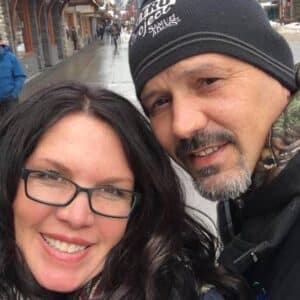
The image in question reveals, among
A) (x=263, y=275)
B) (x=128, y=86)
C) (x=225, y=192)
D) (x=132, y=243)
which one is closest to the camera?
(x=263, y=275)

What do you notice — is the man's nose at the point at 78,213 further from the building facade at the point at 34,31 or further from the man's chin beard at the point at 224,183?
the building facade at the point at 34,31

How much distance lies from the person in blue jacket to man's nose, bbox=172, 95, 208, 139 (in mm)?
6326

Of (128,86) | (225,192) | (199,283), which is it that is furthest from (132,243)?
(128,86)

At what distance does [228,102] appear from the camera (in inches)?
68.2

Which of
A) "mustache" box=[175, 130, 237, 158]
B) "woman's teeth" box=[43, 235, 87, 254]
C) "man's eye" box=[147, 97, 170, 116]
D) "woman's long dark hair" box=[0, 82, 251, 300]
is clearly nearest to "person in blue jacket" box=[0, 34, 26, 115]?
"woman's long dark hair" box=[0, 82, 251, 300]

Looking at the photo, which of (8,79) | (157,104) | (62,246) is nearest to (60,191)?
(62,246)

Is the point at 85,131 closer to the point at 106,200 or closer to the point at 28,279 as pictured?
the point at 106,200

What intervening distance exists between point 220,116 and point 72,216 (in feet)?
2.00

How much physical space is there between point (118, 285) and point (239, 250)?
517 mm

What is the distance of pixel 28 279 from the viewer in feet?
5.97

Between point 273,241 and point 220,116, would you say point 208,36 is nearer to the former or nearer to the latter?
point 220,116

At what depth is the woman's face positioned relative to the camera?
1.72 m

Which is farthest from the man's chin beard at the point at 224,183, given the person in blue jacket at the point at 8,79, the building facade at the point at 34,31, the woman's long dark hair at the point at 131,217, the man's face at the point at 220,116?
the building facade at the point at 34,31

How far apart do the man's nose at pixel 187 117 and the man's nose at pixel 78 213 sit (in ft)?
1.30
